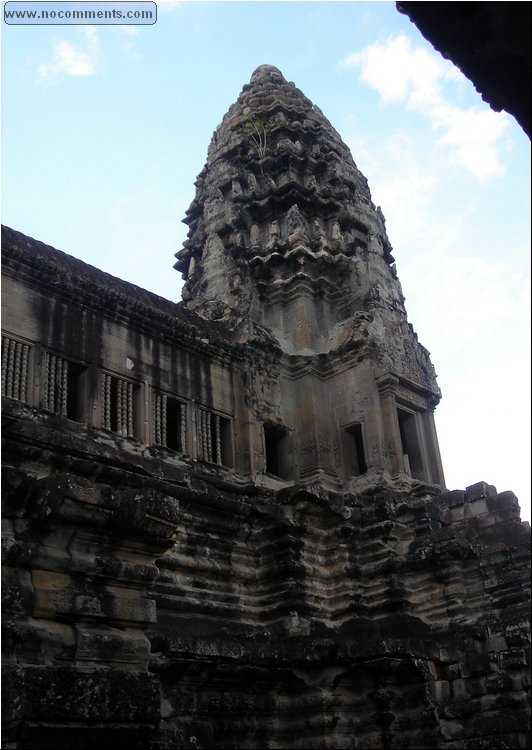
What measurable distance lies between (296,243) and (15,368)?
7256mm

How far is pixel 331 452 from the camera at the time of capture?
47.4 ft

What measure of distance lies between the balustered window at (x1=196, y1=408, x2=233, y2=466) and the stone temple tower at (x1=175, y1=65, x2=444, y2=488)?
20.3 inches

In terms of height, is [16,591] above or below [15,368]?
below

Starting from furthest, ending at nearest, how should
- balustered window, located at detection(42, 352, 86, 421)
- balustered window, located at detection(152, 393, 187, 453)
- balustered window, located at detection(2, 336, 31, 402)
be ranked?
balustered window, located at detection(152, 393, 187, 453) < balustered window, located at detection(42, 352, 86, 421) < balustered window, located at detection(2, 336, 31, 402)

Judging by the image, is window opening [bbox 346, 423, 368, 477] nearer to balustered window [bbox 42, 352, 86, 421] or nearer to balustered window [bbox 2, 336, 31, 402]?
balustered window [bbox 42, 352, 86, 421]

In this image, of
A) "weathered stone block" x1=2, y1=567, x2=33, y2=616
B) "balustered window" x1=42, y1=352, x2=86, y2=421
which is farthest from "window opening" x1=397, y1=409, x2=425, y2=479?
"weathered stone block" x1=2, y1=567, x2=33, y2=616

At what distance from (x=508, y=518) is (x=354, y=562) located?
245cm

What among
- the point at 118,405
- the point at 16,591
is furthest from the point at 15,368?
the point at 16,591

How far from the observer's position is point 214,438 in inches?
527

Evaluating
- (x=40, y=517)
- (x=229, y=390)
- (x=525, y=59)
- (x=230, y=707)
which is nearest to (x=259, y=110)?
(x=229, y=390)

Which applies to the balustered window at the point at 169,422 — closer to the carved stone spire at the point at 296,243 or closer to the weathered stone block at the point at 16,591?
the carved stone spire at the point at 296,243

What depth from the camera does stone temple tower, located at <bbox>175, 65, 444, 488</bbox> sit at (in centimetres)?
1444

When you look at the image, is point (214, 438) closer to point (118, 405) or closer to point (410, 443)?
point (118, 405)

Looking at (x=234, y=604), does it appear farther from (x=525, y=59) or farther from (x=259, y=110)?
(x=259, y=110)
